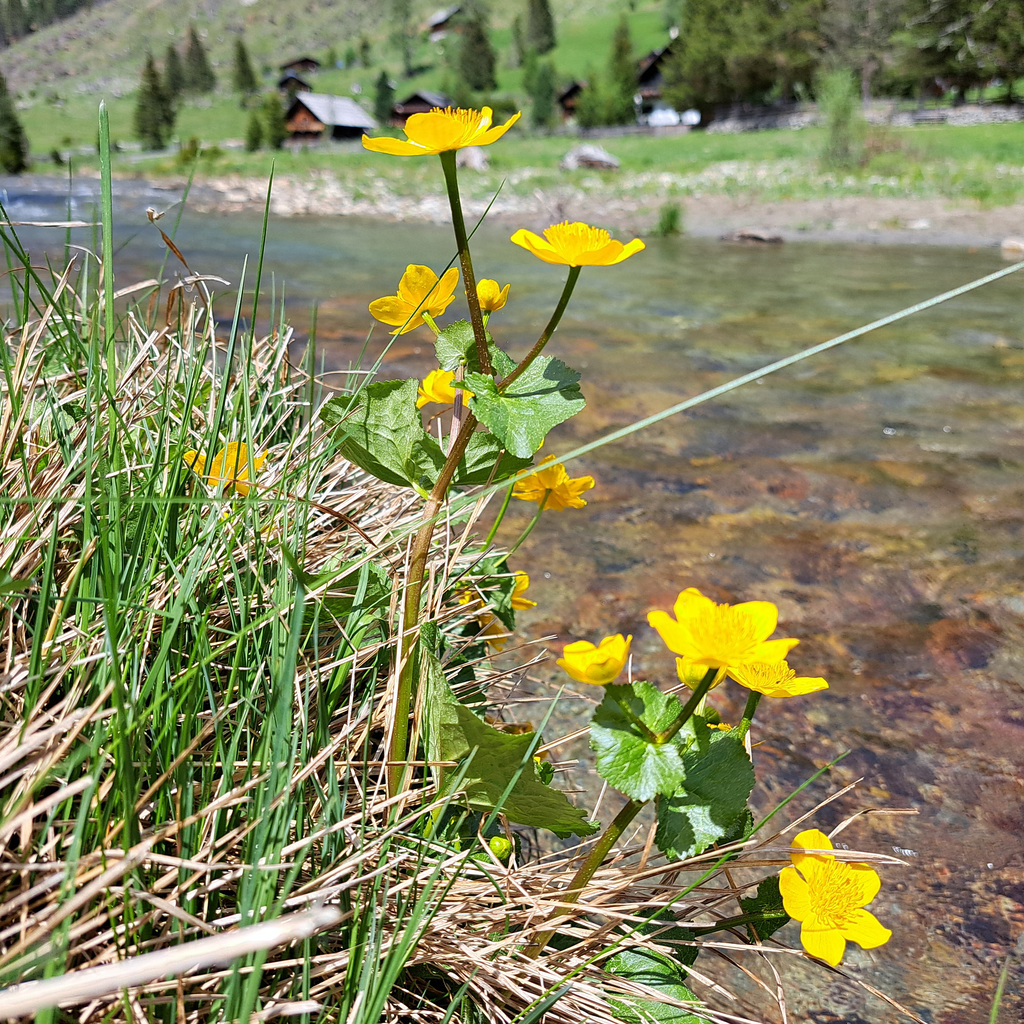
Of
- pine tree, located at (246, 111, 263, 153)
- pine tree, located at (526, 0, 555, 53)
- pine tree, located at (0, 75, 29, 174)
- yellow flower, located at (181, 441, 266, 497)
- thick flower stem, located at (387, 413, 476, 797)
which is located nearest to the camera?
thick flower stem, located at (387, 413, 476, 797)

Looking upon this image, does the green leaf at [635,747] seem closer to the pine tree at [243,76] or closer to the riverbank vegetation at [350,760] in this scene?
the riverbank vegetation at [350,760]

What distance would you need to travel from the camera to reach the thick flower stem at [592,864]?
0.74 m

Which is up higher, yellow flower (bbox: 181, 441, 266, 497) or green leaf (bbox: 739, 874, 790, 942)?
yellow flower (bbox: 181, 441, 266, 497)

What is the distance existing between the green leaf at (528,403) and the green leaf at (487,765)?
262mm

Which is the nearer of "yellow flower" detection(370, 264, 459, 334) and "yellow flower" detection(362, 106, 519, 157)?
"yellow flower" detection(362, 106, 519, 157)

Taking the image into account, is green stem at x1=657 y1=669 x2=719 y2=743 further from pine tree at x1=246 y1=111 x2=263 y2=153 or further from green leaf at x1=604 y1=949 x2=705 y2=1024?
pine tree at x1=246 y1=111 x2=263 y2=153

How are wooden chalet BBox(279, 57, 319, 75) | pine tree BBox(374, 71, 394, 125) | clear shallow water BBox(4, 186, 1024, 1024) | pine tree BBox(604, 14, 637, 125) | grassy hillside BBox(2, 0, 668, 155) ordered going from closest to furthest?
clear shallow water BBox(4, 186, 1024, 1024) → pine tree BBox(604, 14, 637, 125) → pine tree BBox(374, 71, 394, 125) → grassy hillside BBox(2, 0, 668, 155) → wooden chalet BBox(279, 57, 319, 75)

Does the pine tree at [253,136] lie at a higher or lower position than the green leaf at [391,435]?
higher

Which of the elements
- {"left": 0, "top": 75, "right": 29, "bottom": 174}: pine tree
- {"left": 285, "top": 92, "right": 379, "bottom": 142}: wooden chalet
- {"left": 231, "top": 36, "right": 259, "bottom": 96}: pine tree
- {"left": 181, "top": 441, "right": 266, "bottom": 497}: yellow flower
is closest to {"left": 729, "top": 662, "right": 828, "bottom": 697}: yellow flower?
{"left": 181, "top": 441, "right": 266, "bottom": 497}: yellow flower

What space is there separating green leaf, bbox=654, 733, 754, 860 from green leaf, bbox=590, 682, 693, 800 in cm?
4

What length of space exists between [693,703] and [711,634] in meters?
0.07

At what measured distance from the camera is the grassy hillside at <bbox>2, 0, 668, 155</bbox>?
213 ft

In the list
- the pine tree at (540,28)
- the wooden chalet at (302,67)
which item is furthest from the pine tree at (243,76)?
the pine tree at (540,28)

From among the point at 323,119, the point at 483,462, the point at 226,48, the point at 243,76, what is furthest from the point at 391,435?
the point at 226,48
